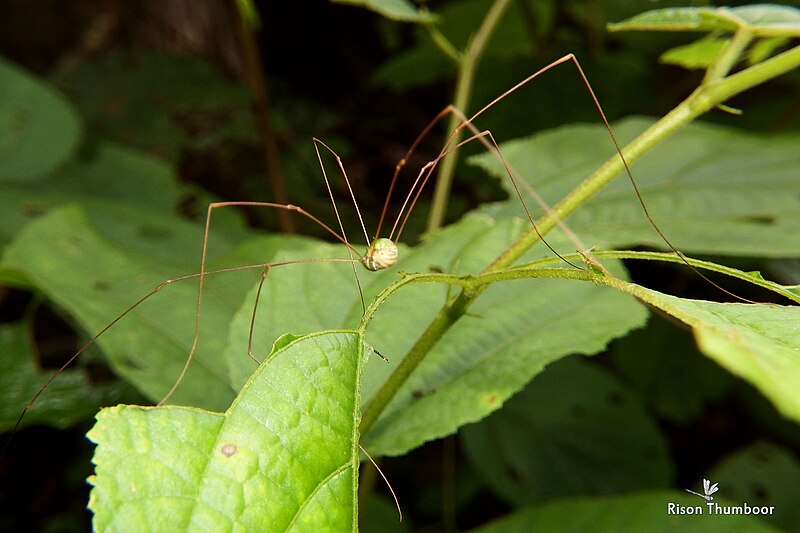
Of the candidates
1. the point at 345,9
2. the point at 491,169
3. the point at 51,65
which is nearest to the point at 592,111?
the point at 491,169

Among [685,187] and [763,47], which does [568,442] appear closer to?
[685,187]

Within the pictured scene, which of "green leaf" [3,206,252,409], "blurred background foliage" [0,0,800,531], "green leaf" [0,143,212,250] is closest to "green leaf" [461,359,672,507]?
"blurred background foliage" [0,0,800,531]

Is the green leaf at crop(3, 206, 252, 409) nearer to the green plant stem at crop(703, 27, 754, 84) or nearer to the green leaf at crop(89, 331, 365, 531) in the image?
the green leaf at crop(89, 331, 365, 531)

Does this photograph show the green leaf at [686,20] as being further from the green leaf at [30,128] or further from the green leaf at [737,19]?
the green leaf at [30,128]

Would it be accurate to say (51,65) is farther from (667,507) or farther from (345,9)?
(667,507)

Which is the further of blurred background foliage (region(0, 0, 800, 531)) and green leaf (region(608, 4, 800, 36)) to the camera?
blurred background foliage (region(0, 0, 800, 531))

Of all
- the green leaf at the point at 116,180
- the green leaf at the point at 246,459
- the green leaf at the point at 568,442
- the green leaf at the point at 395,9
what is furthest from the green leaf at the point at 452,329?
the green leaf at the point at 116,180

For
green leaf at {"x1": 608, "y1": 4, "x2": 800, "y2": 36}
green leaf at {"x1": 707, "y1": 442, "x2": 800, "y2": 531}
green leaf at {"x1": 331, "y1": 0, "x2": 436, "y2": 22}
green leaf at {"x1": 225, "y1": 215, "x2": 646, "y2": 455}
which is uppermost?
green leaf at {"x1": 331, "y1": 0, "x2": 436, "y2": 22}
